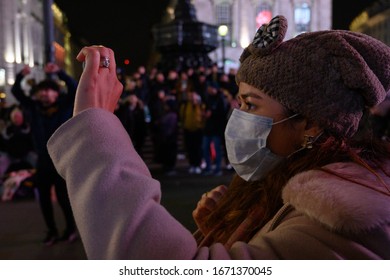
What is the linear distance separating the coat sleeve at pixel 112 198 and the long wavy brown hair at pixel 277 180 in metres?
0.26

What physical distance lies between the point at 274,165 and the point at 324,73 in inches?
11.3

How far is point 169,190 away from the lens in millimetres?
6723

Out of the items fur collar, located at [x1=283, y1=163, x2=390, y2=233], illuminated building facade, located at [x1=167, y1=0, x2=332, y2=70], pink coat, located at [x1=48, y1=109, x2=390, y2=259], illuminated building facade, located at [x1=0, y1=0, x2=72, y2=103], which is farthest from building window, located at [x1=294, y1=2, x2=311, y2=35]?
pink coat, located at [x1=48, y1=109, x2=390, y2=259]

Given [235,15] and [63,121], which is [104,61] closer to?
[63,121]

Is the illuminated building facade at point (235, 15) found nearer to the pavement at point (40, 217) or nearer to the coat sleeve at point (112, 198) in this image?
the pavement at point (40, 217)

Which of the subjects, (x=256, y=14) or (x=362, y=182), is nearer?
(x=362, y=182)

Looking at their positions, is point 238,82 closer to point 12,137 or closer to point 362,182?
point 362,182

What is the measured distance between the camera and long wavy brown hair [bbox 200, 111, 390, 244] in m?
1.10

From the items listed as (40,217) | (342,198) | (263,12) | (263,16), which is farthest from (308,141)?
(263,12)

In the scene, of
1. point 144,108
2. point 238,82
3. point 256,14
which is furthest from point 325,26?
point 238,82

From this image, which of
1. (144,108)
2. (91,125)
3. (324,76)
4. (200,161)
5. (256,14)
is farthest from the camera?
(256,14)

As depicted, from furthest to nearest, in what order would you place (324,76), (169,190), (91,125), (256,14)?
(256,14) < (169,190) < (324,76) < (91,125)
